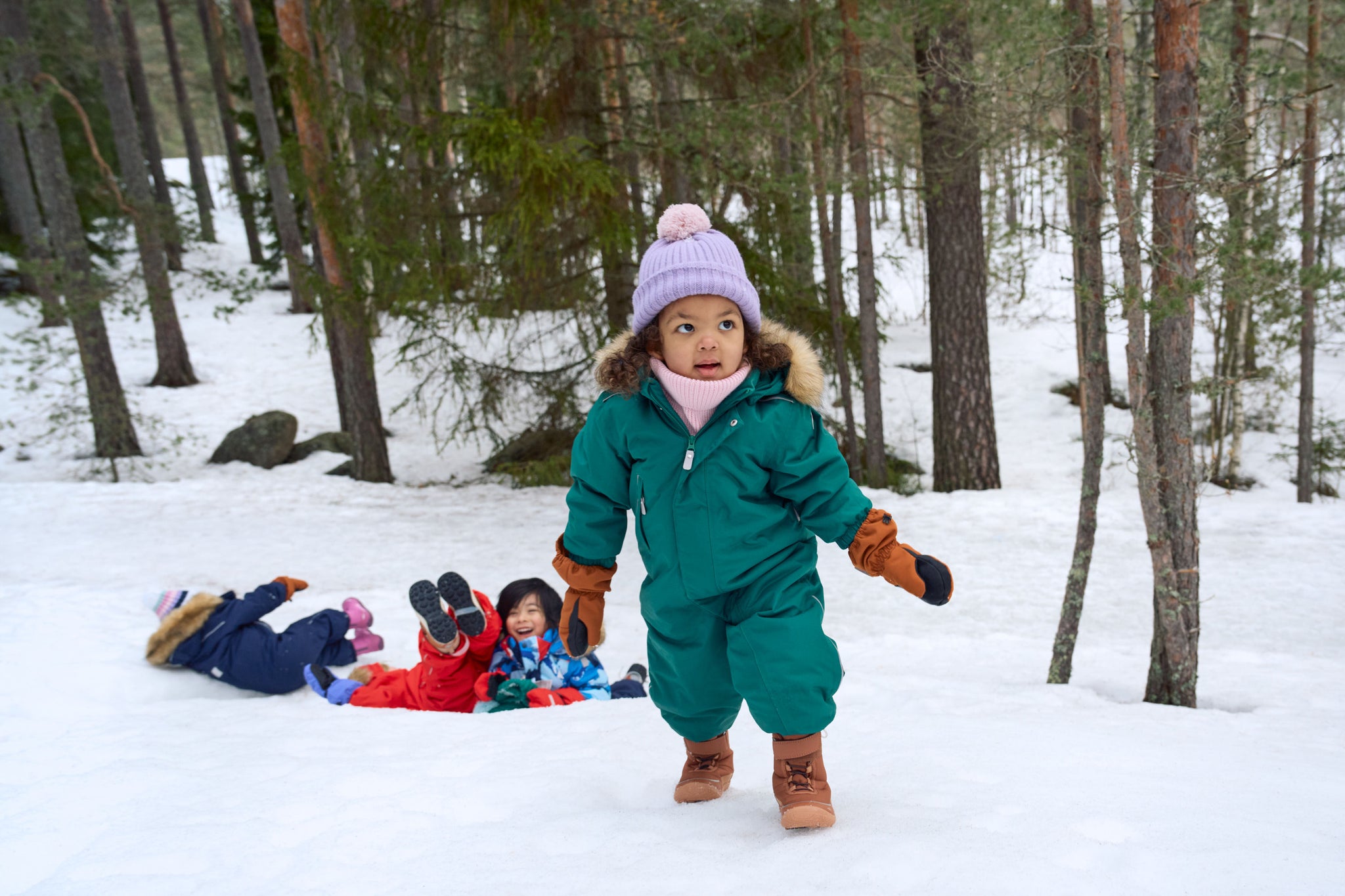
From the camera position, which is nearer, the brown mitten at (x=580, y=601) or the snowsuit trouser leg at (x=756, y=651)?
the snowsuit trouser leg at (x=756, y=651)

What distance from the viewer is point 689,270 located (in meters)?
2.37

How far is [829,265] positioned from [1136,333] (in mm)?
5723

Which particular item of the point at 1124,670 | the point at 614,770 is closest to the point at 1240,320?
the point at 1124,670

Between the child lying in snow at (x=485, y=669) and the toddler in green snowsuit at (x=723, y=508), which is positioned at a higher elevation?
the toddler in green snowsuit at (x=723, y=508)

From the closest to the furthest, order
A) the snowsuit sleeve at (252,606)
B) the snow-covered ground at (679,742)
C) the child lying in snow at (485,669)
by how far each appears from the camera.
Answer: the snow-covered ground at (679,742), the child lying in snow at (485,669), the snowsuit sleeve at (252,606)

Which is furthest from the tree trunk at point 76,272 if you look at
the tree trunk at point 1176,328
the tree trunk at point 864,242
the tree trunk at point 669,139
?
the tree trunk at point 1176,328

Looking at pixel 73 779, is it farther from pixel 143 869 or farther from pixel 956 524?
pixel 956 524

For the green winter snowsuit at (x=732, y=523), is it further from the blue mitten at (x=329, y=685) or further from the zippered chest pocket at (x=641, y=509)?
the blue mitten at (x=329, y=685)

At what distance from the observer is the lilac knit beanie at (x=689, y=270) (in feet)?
7.79

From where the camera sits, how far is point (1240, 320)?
11.4m

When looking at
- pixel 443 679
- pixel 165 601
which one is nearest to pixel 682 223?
pixel 443 679

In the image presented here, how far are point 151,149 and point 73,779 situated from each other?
22.8 meters

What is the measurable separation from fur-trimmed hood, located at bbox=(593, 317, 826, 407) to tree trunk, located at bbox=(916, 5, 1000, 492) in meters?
6.82

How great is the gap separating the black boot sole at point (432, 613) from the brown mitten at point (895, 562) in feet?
7.47
